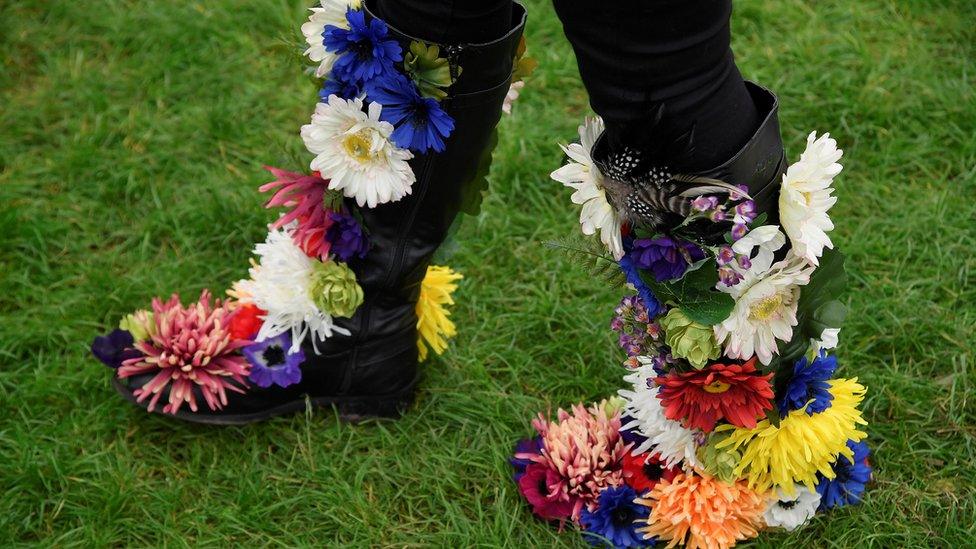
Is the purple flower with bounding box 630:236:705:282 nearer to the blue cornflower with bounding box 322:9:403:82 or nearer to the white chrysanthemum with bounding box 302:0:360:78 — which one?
the blue cornflower with bounding box 322:9:403:82

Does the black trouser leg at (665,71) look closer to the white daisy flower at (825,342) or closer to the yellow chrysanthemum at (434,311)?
the white daisy flower at (825,342)

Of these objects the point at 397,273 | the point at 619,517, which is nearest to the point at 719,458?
the point at 619,517

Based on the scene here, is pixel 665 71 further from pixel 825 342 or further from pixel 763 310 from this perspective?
pixel 825 342

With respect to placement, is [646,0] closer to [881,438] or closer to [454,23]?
[454,23]

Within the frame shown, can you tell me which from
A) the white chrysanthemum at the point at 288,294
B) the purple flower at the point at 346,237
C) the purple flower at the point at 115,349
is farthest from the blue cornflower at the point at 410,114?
the purple flower at the point at 115,349

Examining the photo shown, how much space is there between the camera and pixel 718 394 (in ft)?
4.68

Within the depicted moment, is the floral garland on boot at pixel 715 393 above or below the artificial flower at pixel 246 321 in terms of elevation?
above

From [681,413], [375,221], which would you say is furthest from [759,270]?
[375,221]

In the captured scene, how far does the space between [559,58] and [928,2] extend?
3.50 ft

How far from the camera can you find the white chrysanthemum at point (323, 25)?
153cm

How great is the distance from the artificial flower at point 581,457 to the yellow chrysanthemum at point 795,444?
21 cm

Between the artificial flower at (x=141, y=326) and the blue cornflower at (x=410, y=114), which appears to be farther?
the artificial flower at (x=141, y=326)

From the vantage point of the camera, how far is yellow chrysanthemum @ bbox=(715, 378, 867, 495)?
148cm

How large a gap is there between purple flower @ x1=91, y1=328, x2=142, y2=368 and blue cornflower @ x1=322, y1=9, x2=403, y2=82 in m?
0.72
